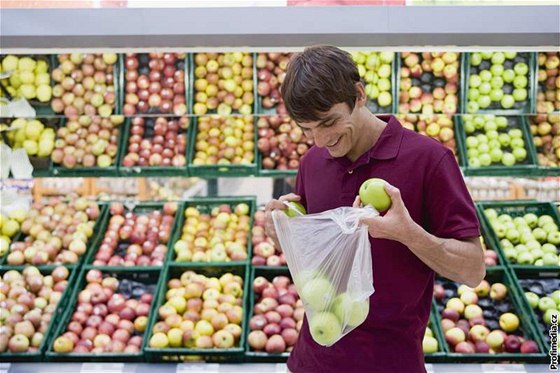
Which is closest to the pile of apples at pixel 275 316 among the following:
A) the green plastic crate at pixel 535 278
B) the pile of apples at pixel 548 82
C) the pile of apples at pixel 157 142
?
the pile of apples at pixel 157 142

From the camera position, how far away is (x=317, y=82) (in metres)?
1.47

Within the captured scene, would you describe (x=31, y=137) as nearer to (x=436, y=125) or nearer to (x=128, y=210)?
(x=128, y=210)

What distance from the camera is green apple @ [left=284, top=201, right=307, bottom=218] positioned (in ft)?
5.82

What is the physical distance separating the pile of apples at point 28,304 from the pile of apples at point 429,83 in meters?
2.11

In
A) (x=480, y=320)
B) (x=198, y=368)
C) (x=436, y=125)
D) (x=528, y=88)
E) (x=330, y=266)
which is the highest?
(x=528, y=88)

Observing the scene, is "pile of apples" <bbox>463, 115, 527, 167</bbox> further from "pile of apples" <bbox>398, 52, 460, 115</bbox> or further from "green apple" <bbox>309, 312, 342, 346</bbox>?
"green apple" <bbox>309, 312, 342, 346</bbox>

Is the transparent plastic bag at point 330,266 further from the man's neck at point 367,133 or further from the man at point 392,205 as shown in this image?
the man's neck at point 367,133

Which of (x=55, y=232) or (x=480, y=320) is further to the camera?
(x=55, y=232)

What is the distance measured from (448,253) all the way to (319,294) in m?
0.36

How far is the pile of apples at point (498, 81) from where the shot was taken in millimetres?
3588

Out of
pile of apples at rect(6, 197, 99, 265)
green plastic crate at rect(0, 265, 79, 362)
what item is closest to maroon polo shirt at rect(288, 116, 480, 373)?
green plastic crate at rect(0, 265, 79, 362)

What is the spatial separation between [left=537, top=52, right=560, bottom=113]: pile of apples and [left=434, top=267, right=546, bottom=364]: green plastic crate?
3.25ft

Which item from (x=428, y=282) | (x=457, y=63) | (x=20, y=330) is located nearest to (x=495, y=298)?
(x=457, y=63)

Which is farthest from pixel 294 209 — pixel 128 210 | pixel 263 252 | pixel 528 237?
pixel 128 210
